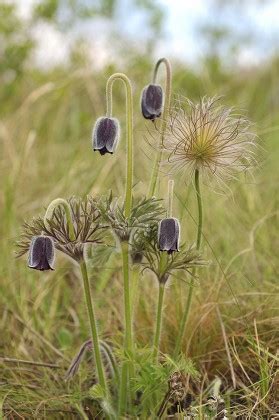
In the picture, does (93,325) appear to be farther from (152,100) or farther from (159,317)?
(152,100)

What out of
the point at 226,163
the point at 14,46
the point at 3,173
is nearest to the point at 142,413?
the point at 226,163

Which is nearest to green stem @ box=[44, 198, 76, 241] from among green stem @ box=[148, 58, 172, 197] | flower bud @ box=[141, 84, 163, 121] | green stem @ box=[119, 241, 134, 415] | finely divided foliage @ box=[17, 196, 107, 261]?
finely divided foliage @ box=[17, 196, 107, 261]

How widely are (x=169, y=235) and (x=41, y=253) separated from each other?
0.97 feet

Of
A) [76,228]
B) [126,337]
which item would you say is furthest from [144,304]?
[76,228]

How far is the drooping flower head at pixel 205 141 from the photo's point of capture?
6.12 ft

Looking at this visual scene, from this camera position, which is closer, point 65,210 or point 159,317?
point 65,210

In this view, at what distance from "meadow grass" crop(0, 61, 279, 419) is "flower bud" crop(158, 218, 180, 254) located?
193mm

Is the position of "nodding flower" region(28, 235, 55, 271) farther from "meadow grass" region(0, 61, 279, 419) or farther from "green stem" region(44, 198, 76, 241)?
"meadow grass" region(0, 61, 279, 419)

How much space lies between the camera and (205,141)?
1867mm

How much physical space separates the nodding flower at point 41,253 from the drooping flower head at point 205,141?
38 centimetres

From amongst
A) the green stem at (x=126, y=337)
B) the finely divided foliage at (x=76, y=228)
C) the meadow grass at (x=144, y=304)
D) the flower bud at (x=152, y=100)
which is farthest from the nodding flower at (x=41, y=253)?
the flower bud at (x=152, y=100)

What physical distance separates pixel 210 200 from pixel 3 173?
1222 mm

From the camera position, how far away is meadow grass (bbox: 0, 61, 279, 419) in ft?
6.93

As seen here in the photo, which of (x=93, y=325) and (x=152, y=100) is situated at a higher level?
(x=152, y=100)
